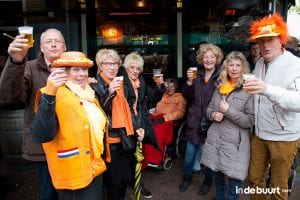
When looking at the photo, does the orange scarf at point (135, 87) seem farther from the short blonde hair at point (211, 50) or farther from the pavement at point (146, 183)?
the pavement at point (146, 183)

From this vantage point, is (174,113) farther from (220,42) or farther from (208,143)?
(220,42)

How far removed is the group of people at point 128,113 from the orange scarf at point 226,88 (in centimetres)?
1

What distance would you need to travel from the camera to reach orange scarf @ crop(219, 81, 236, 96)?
11.5 ft

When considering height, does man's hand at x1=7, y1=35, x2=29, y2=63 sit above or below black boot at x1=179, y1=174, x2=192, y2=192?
above

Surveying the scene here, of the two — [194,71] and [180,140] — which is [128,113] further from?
[180,140]

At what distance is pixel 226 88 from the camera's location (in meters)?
3.53

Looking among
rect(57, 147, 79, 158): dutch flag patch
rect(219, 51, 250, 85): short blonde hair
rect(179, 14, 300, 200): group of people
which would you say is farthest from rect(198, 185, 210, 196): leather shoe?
rect(57, 147, 79, 158): dutch flag patch

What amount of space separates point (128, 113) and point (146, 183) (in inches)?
67.4

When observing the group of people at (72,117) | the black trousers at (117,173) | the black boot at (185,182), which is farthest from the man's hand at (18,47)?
the black boot at (185,182)

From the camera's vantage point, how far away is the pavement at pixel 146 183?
14.4 feet

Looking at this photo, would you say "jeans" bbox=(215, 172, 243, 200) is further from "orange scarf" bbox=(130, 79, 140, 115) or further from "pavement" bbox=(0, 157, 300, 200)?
"orange scarf" bbox=(130, 79, 140, 115)

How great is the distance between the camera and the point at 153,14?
701 centimetres

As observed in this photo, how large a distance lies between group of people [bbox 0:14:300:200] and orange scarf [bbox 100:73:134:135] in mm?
10

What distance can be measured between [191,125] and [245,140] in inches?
40.2
